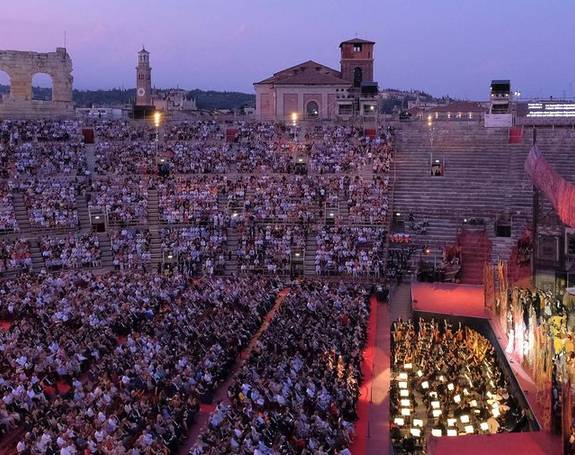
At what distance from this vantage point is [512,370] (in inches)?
730

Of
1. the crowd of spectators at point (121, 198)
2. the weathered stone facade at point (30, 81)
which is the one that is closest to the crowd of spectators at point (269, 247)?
the crowd of spectators at point (121, 198)

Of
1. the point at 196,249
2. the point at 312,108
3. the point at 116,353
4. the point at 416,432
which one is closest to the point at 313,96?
the point at 312,108

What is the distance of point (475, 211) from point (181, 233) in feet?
47.8

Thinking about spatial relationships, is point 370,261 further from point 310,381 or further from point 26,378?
point 26,378

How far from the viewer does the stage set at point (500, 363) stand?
1414cm

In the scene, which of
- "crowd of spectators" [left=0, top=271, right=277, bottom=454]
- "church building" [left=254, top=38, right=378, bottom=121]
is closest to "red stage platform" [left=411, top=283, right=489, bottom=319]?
"crowd of spectators" [left=0, top=271, right=277, bottom=454]

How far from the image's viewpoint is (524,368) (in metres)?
18.4

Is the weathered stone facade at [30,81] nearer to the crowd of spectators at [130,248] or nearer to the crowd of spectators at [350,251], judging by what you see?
the crowd of spectators at [130,248]

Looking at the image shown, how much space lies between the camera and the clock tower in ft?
286

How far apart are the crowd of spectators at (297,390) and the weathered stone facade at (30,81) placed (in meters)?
32.8

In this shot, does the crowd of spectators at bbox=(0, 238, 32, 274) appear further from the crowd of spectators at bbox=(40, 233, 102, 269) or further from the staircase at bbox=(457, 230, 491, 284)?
the staircase at bbox=(457, 230, 491, 284)

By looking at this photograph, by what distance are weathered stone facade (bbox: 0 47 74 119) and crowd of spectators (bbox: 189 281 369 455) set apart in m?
32.8

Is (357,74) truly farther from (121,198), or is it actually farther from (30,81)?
(121,198)

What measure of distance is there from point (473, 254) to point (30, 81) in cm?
3696
